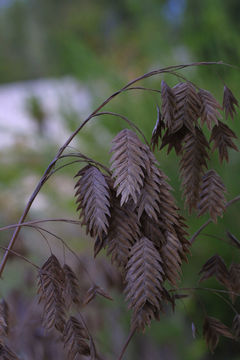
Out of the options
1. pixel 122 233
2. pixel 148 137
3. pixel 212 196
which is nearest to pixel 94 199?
pixel 122 233

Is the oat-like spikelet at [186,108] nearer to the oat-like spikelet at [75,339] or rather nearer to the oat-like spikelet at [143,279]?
the oat-like spikelet at [143,279]

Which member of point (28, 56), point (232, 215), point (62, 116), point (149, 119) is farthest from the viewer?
point (28, 56)

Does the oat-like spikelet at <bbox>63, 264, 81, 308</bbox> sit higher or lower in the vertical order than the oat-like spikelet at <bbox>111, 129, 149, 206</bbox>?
lower

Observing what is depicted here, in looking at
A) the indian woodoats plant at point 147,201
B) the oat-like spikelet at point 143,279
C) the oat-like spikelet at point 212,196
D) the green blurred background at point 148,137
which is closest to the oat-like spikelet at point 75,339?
the indian woodoats plant at point 147,201

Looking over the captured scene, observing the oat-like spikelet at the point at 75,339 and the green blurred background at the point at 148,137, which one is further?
the green blurred background at the point at 148,137

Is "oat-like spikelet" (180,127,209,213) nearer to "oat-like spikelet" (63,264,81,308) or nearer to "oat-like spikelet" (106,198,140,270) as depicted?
"oat-like spikelet" (106,198,140,270)

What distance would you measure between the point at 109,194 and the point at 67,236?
2.68 metres

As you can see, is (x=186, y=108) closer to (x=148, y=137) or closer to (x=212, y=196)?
(x=212, y=196)

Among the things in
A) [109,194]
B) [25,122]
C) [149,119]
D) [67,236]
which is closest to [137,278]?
[109,194]

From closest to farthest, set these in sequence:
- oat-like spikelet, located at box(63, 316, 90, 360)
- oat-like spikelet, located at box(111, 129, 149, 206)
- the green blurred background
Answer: oat-like spikelet, located at box(111, 129, 149, 206)
oat-like spikelet, located at box(63, 316, 90, 360)
the green blurred background

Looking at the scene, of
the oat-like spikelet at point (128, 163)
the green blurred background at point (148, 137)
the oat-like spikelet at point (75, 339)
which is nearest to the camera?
the oat-like spikelet at point (128, 163)

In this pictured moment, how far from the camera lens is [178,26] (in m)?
4.02

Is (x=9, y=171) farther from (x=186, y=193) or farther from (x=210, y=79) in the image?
(x=186, y=193)

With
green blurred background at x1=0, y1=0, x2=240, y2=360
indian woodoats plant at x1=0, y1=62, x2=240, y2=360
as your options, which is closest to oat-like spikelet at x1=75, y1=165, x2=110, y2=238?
indian woodoats plant at x1=0, y1=62, x2=240, y2=360
